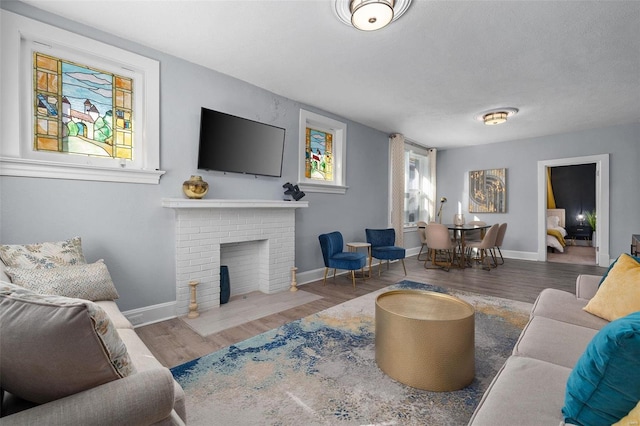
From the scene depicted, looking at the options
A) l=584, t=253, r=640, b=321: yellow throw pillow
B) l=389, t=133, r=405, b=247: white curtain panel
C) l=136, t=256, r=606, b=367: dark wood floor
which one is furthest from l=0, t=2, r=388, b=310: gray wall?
l=584, t=253, r=640, b=321: yellow throw pillow

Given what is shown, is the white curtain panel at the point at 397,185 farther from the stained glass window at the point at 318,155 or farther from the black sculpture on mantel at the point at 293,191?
the black sculpture on mantel at the point at 293,191

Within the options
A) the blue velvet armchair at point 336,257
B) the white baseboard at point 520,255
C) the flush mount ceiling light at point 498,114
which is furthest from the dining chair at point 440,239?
the white baseboard at point 520,255

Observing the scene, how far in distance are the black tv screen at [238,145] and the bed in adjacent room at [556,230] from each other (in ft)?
21.7

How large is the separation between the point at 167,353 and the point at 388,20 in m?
3.00

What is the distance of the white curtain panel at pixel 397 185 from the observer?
19.8 feet

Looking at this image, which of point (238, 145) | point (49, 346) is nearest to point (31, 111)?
point (238, 145)

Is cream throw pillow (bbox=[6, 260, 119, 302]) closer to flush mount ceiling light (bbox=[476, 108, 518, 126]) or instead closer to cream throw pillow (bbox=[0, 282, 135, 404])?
cream throw pillow (bbox=[0, 282, 135, 404])

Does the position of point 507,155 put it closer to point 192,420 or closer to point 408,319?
point 408,319

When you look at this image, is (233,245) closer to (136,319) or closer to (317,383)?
(136,319)

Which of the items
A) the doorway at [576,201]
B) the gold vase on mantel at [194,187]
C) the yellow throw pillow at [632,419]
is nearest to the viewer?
the yellow throw pillow at [632,419]

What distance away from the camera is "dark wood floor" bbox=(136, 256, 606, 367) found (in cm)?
238

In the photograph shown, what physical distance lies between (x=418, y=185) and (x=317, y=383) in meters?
6.16

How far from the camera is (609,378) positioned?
2.59 ft

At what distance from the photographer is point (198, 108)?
3203mm
